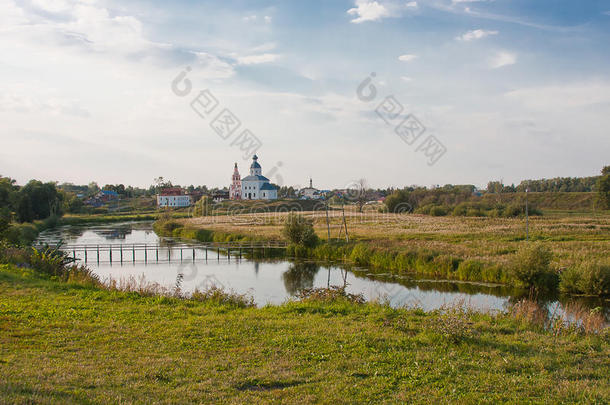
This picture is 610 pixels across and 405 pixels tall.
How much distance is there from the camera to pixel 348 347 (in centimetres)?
790

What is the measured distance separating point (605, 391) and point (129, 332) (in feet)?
27.0

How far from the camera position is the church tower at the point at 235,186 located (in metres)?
113

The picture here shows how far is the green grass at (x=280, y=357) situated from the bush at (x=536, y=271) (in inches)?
432

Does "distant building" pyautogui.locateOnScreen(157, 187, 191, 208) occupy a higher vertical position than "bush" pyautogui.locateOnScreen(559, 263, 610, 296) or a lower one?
higher

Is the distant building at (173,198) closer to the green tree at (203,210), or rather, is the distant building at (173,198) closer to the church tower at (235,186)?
the church tower at (235,186)

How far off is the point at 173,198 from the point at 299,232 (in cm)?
9140

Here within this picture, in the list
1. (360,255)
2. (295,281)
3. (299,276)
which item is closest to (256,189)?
(360,255)

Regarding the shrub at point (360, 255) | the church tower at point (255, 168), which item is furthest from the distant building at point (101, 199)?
the shrub at point (360, 255)

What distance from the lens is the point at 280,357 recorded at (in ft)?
24.0

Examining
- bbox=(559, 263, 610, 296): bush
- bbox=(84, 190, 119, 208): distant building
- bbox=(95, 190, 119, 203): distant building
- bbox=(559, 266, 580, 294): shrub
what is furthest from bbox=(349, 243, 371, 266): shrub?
bbox=(95, 190, 119, 203): distant building

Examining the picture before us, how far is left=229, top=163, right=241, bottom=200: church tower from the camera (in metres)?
113

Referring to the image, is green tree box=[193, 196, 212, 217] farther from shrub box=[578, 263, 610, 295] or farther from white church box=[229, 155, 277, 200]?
shrub box=[578, 263, 610, 295]

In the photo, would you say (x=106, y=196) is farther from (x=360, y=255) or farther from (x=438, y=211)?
(x=360, y=255)

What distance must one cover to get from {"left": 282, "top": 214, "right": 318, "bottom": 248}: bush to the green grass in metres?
23.6
